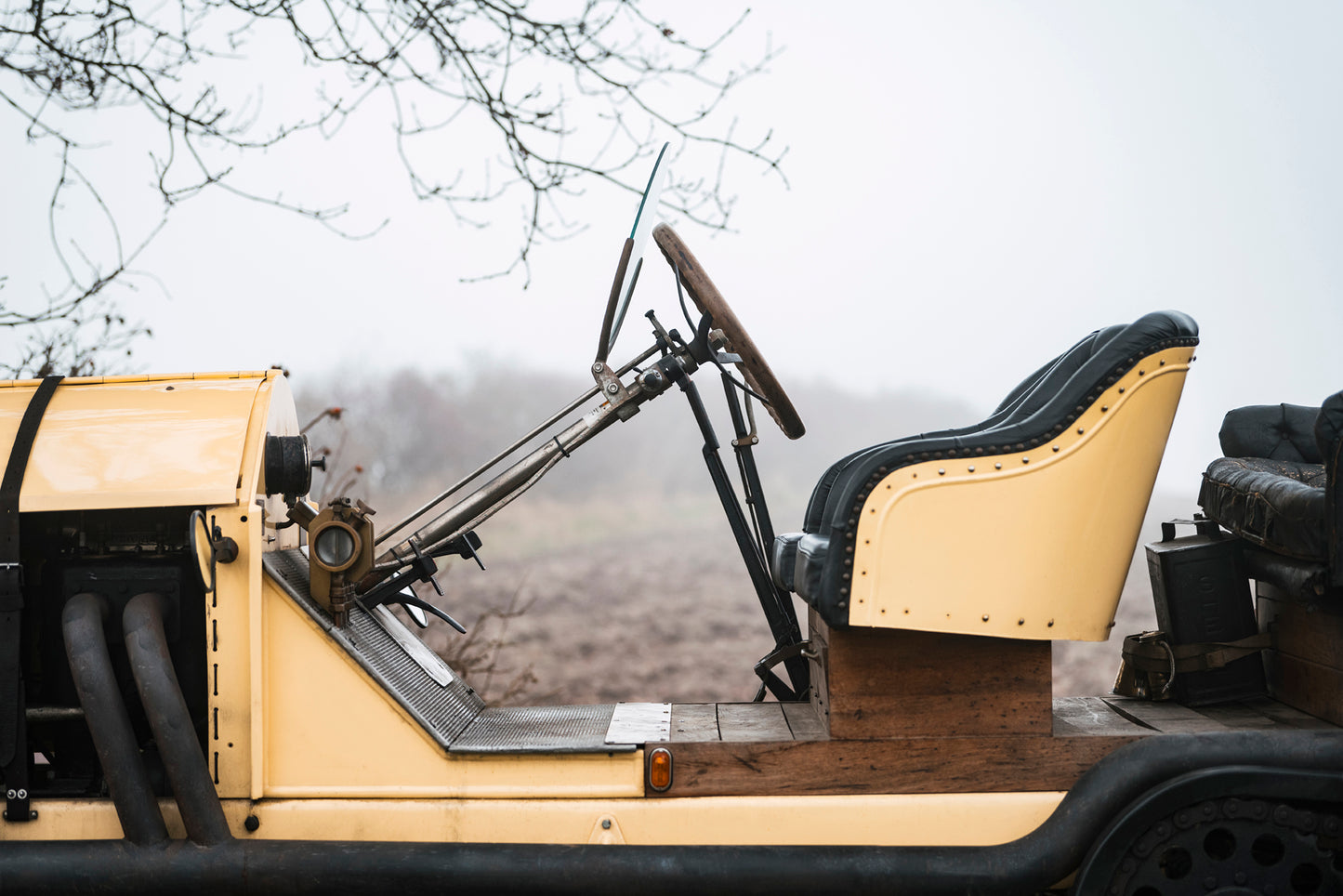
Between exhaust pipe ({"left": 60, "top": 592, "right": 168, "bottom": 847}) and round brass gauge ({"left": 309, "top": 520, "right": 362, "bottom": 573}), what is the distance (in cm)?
45

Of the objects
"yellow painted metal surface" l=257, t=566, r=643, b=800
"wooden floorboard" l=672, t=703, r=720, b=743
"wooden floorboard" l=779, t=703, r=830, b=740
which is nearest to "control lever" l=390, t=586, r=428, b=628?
"yellow painted metal surface" l=257, t=566, r=643, b=800

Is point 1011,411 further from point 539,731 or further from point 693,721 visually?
point 539,731

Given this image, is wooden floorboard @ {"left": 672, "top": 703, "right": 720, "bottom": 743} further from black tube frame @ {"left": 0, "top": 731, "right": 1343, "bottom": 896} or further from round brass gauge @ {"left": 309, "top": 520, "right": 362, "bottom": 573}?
round brass gauge @ {"left": 309, "top": 520, "right": 362, "bottom": 573}

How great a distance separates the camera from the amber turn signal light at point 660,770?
2.10 meters

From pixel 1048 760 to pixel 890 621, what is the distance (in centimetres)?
50

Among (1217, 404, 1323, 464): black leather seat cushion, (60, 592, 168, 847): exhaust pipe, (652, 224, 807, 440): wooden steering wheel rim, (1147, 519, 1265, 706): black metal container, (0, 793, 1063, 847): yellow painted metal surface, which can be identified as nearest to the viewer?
(60, 592, 168, 847): exhaust pipe

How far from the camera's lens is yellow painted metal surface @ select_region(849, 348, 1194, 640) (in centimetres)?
199

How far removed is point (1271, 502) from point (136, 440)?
2532mm

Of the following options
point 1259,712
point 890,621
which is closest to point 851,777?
point 890,621

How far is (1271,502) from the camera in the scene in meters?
2.17

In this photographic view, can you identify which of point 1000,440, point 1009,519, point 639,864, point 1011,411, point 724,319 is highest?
point 724,319

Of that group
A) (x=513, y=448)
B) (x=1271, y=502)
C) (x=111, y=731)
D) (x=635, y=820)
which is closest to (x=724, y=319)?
(x=513, y=448)

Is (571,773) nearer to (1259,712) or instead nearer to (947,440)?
(947,440)

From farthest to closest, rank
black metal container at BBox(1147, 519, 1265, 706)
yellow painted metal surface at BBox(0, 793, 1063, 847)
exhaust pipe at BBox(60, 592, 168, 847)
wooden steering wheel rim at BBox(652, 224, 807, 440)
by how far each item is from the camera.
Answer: wooden steering wheel rim at BBox(652, 224, 807, 440) → black metal container at BBox(1147, 519, 1265, 706) → yellow painted metal surface at BBox(0, 793, 1063, 847) → exhaust pipe at BBox(60, 592, 168, 847)
